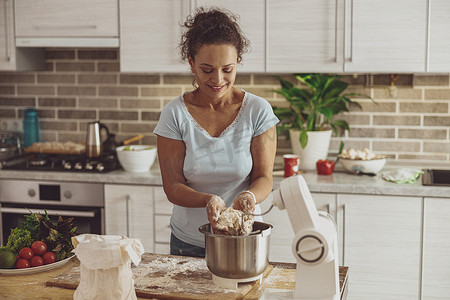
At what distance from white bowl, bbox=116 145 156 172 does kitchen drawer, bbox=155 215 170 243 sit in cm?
32

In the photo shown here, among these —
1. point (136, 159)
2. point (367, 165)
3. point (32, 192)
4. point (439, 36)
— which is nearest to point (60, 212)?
point (32, 192)

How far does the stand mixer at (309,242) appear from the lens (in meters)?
1.51

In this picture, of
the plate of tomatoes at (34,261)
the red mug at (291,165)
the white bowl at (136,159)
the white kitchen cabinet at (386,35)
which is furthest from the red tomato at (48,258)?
the white kitchen cabinet at (386,35)

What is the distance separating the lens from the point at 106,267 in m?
1.55

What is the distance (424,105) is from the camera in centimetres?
357

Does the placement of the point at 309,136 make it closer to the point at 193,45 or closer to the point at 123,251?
the point at 193,45

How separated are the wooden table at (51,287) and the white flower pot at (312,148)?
157cm

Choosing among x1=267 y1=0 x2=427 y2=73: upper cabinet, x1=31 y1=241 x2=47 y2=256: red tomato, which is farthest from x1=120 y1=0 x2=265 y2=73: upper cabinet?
x1=31 y1=241 x2=47 y2=256: red tomato

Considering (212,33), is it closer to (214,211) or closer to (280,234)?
(214,211)

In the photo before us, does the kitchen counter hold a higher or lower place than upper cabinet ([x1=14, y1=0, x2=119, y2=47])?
lower

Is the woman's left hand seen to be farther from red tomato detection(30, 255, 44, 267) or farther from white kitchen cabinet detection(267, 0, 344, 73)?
white kitchen cabinet detection(267, 0, 344, 73)

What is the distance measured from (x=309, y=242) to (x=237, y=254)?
0.83 feet

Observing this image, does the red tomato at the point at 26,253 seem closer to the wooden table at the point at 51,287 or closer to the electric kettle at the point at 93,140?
the wooden table at the point at 51,287

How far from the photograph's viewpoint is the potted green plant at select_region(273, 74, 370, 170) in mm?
3461
